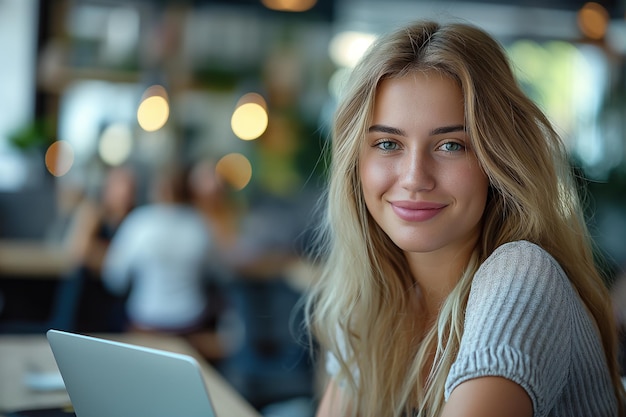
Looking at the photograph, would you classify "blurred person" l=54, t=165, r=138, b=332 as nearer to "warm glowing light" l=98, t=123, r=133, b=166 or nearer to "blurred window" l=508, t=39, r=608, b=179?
"warm glowing light" l=98, t=123, r=133, b=166

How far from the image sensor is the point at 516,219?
1.55m

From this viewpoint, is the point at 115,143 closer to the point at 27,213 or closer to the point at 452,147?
the point at 27,213

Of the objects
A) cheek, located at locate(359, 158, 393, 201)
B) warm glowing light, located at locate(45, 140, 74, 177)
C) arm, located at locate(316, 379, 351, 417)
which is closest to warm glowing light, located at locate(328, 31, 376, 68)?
warm glowing light, located at locate(45, 140, 74, 177)

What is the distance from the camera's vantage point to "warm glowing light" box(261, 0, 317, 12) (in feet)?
23.9

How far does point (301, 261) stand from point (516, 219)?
4.32m

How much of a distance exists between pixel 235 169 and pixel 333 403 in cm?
533

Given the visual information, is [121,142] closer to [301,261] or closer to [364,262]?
[301,261]

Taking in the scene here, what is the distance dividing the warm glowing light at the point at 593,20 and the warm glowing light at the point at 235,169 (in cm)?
362

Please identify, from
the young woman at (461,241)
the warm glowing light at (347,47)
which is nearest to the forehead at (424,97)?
the young woman at (461,241)

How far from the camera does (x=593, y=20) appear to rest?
311 inches

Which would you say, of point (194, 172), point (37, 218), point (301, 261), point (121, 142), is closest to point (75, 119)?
point (121, 142)

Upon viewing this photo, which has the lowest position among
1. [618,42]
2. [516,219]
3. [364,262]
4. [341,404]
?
[341,404]

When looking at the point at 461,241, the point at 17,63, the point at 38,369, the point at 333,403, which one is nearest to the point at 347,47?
the point at 17,63

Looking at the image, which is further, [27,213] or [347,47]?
[347,47]
